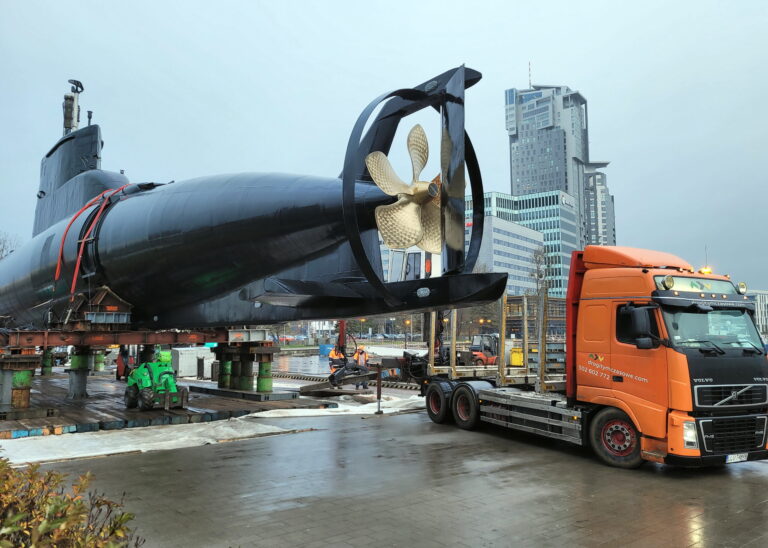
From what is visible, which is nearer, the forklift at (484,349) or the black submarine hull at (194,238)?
the black submarine hull at (194,238)

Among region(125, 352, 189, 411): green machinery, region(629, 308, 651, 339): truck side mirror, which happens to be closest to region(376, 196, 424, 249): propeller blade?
region(629, 308, 651, 339): truck side mirror

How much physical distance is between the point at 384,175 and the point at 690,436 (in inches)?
205

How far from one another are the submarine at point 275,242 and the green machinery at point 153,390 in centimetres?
123

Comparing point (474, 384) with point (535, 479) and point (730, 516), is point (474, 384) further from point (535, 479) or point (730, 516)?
point (730, 516)

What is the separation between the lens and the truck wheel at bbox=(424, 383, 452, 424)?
11750 millimetres

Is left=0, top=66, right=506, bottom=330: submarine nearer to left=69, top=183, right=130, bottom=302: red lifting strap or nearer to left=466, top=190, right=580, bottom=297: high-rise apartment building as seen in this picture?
left=69, top=183, right=130, bottom=302: red lifting strap

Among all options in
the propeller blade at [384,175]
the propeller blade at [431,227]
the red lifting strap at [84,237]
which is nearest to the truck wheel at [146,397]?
the red lifting strap at [84,237]

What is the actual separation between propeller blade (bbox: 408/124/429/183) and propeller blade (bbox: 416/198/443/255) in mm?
415

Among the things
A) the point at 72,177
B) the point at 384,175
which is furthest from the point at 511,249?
the point at 384,175

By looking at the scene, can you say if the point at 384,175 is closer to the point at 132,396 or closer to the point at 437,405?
the point at 437,405

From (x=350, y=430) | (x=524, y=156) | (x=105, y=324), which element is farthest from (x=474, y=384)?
(x=524, y=156)

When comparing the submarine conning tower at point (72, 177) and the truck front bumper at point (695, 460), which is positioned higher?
the submarine conning tower at point (72, 177)

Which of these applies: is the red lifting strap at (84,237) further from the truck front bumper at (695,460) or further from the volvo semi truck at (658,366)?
the truck front bumper at (695,460)

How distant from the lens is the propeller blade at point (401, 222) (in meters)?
6.89
